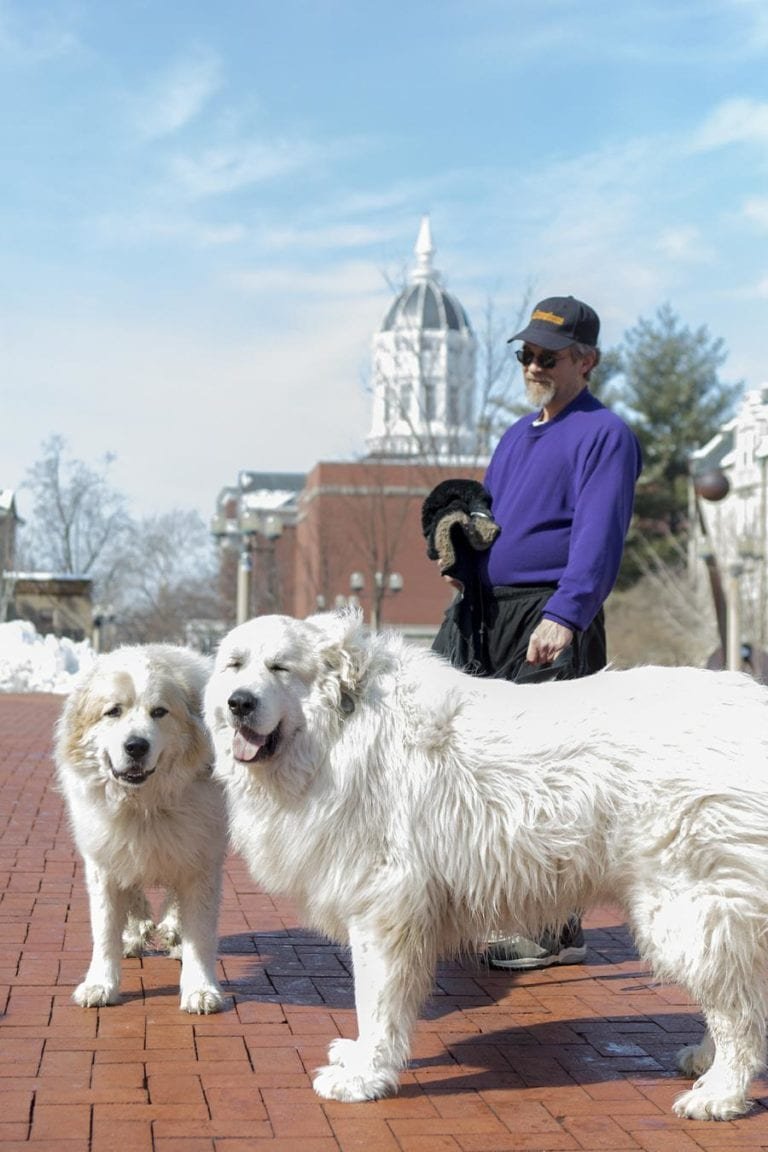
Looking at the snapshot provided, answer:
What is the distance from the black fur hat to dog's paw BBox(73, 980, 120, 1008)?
209 cm

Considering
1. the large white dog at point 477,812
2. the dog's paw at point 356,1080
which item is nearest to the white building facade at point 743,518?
the large white dog at point 477,812

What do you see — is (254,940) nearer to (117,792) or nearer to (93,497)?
(117,792)

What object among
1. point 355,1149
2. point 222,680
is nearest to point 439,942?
point 355,1149

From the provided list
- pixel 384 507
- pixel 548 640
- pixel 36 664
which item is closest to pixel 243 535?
pixel 36 664

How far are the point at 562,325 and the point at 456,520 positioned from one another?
89 cm

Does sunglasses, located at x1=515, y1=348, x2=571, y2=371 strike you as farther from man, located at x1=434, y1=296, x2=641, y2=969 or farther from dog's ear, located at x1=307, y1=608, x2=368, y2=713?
dog's ear, located at x1=307, y1=608, x2=368, y2=713

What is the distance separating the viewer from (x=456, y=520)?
18.7 feet

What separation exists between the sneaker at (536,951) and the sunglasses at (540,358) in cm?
235

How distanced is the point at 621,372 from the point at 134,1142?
59598 millimetres

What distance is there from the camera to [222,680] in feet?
13.9

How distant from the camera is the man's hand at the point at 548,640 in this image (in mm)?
5324

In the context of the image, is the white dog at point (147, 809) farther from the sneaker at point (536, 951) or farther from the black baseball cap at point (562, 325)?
the black baseball cap at point (562, 325)

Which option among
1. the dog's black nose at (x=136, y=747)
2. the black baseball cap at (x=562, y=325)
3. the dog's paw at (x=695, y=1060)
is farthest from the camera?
the black baseball cap at (x=562, y=325)

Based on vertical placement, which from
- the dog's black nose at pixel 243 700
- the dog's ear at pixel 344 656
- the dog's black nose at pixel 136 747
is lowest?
the dog's black nose at pixel 136 747
